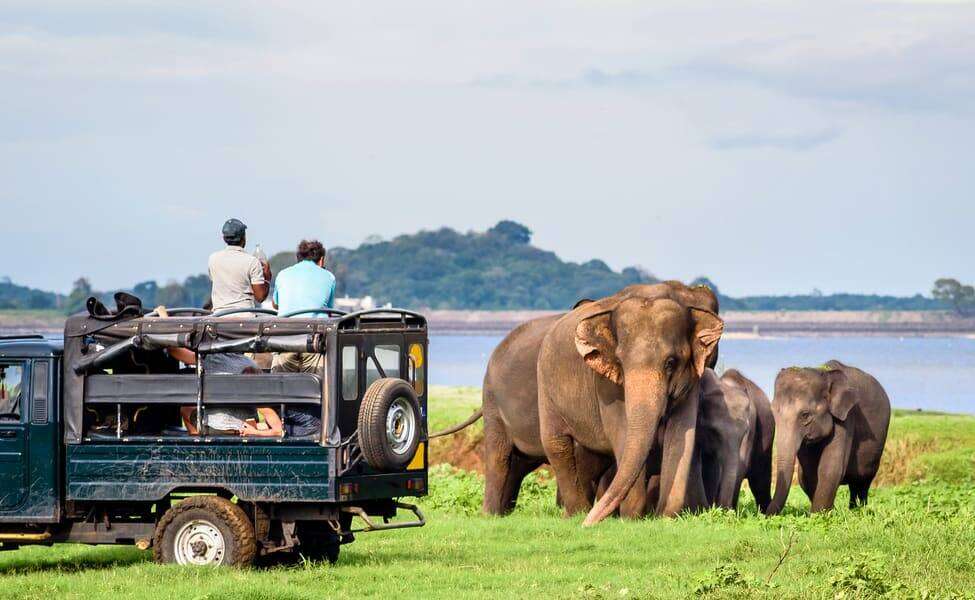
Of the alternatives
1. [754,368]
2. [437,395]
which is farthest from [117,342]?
[754,368]

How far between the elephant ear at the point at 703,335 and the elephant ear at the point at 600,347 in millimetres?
879

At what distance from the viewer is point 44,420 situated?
15.7 metres

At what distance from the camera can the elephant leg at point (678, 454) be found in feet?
64.1

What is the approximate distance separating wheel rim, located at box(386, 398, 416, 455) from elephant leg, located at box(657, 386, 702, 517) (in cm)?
480

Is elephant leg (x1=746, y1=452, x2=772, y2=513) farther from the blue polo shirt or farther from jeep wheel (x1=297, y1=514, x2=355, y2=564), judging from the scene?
jeep wheel (x1=297, y1=514, x2=355, y2=564)

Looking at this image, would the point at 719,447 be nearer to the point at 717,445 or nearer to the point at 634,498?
the point at 717,445

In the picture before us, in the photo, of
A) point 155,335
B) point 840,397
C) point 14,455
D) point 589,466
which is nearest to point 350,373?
point 155,335

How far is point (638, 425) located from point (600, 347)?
1144mm

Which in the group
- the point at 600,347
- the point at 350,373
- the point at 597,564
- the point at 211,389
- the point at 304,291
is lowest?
the point at 597,564

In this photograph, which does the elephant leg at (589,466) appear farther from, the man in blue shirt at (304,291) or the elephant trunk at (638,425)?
the man in blue shirt at (304,291)

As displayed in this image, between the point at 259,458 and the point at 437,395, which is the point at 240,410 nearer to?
the point at 259,458

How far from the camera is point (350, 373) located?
15.6 meters

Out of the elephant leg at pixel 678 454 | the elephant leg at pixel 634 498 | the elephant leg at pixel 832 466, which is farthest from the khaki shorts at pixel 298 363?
the elephant leg at pixel 832 466

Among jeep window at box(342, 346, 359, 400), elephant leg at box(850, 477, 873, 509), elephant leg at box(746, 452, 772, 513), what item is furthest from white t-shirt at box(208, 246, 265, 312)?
elephant leg at box(850, 477, 873, 509)
